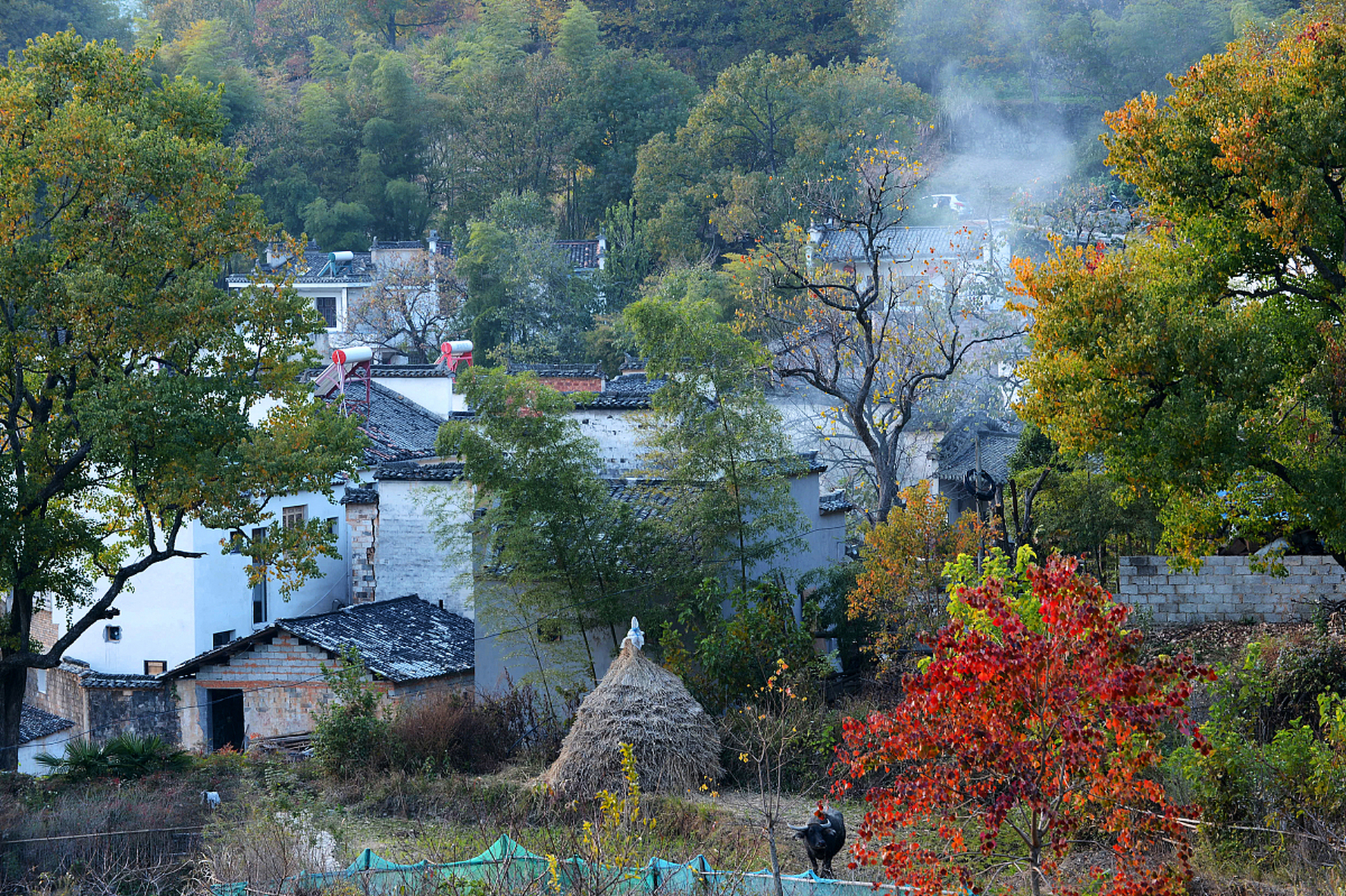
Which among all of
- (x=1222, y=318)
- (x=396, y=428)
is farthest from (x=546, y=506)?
(x=396, y=428)

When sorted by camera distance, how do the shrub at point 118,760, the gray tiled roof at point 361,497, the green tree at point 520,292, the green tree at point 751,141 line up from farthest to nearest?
the green tree at point 751,141, the green tree at point 520,292, the gray tiled roof at point 361,497, the shrub at point 118,760

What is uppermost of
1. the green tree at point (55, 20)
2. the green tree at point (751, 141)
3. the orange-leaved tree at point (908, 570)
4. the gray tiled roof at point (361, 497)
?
the green tree at point (55, 20)

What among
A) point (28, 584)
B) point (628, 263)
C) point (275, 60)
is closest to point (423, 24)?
point (275, 60)

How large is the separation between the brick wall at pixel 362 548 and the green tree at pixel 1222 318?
12.8 metres

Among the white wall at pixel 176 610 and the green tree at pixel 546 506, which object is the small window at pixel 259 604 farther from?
the green tree at pixel 546 506

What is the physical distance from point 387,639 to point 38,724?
6008mm

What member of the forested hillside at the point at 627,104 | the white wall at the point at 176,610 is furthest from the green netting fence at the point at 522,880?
the forested hillside at the point at 627,104

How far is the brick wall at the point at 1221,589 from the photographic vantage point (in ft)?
45.9

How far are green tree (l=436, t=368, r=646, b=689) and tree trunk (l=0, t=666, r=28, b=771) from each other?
501 cm

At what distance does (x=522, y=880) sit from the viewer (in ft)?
26.2

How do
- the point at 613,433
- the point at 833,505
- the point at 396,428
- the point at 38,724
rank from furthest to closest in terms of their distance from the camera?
1. the point at 396,428
2. the point at 833,505
3. the point at 38,724
4. the point at 613,433

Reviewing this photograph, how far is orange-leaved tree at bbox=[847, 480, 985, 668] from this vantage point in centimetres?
1416

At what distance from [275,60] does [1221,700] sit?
49.3 metres

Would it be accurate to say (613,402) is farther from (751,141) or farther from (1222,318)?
(751,141)
